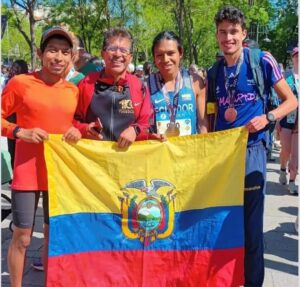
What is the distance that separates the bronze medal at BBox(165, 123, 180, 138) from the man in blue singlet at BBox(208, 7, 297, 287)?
0.29 m

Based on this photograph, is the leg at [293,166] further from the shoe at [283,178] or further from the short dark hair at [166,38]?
the short dark hair at [166,38]

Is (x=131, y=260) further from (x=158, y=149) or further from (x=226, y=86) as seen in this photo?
(x=226, y=86)

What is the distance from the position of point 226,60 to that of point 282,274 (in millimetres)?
1949

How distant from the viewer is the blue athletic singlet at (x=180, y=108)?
11.8 ft

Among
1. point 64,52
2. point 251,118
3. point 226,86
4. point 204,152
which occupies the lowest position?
point 204,152

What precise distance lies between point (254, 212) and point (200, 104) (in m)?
0.88

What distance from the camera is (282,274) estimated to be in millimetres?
4227

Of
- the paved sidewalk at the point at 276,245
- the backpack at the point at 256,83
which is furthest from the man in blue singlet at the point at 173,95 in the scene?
the paved sidewalk at the point at 276,245

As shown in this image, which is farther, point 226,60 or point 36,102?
point 226,60

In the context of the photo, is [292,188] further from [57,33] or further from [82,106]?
[57,33]

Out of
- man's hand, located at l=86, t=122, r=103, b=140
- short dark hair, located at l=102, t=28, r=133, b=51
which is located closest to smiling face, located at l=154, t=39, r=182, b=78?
short dark hair, located at l=102, t=28, r=133, b=51

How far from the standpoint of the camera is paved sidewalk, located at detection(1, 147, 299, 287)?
160 inches

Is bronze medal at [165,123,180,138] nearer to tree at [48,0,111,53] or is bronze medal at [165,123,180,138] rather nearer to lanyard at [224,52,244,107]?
lanyard at [224,52,244,107]

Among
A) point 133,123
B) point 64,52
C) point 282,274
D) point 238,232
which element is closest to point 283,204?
point 282,274
